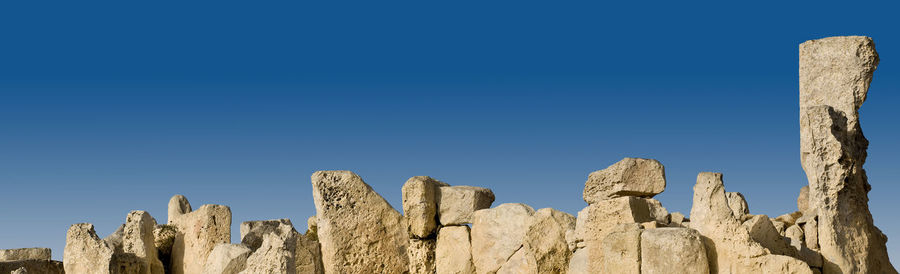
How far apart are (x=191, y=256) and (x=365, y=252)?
272 centimetres

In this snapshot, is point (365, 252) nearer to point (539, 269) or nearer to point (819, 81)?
point (539, 269)

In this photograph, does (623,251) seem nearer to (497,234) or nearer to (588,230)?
(588,230)

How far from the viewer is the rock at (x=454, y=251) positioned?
14484mm

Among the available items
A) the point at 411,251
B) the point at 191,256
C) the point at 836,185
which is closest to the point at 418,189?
the point at 411,251

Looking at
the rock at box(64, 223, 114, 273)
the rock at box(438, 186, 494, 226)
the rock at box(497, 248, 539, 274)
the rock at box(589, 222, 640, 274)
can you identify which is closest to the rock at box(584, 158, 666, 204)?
the rock at box(497, 248, 539, 274)

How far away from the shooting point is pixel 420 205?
14.8 metres

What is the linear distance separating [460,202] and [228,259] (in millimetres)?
2954

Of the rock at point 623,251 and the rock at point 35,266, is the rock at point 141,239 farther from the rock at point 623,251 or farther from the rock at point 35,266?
the rock at point 623,251

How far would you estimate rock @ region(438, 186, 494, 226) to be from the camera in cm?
1471

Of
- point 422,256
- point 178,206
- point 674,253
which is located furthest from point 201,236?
point 674,253

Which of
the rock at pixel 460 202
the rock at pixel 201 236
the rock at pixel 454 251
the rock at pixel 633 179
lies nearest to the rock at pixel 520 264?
the rock at pixel 454 251

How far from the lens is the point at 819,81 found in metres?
14.8

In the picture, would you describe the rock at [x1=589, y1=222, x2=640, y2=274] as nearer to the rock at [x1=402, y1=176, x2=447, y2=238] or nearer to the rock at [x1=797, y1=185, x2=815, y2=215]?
the rock at [x1=402, y1=176, x2=447, y2=238]

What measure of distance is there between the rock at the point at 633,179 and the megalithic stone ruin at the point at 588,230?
0.01m
